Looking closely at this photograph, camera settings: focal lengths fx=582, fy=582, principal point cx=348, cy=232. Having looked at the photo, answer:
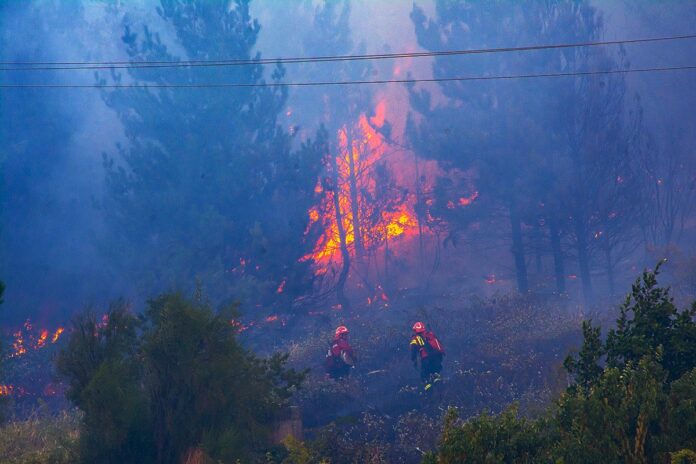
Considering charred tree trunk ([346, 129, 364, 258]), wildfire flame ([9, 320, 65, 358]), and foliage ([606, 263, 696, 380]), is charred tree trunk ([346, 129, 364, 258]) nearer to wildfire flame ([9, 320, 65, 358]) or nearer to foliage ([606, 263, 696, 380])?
wildfire flame ([9, 320, 65, 358])

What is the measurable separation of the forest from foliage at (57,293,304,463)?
0.02m

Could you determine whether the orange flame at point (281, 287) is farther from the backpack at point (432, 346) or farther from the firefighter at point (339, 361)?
the backpack at point (432, 346)

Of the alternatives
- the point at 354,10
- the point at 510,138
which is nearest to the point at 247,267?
the point at 510,138

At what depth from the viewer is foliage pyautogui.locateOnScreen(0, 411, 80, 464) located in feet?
19.5

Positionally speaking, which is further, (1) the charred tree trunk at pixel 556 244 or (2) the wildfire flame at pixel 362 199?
(2) the wildfire flame at pixel 362 199

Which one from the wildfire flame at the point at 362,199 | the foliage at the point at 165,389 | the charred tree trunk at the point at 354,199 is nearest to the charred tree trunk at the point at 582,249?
the wildfire flame at the point at 362,199

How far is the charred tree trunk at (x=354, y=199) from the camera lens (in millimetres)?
26227

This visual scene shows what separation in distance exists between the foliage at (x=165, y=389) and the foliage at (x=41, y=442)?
1.75 ft

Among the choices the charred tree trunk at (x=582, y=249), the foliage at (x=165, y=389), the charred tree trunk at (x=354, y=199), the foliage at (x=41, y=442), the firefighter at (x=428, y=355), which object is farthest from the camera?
the charred tree trunk at (x=354, y=199)

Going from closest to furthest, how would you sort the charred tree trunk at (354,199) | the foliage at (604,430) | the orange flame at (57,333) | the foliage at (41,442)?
the foliage at (604,430), the foliage at (41,442), the orange flame at (57,333), the charred tree trunk at (354,199)

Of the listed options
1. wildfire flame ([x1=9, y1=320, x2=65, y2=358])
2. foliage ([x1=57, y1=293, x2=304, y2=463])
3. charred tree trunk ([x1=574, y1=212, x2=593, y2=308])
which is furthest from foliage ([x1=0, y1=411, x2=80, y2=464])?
charred tree trunk ([x1=574, y1=212, x2=593, y2=308])

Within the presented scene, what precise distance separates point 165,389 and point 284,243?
36.8 feet

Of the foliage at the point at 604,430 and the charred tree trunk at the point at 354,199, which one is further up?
the charred tree trunk at the point at 354,199

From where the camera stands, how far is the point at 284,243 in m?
17.2
